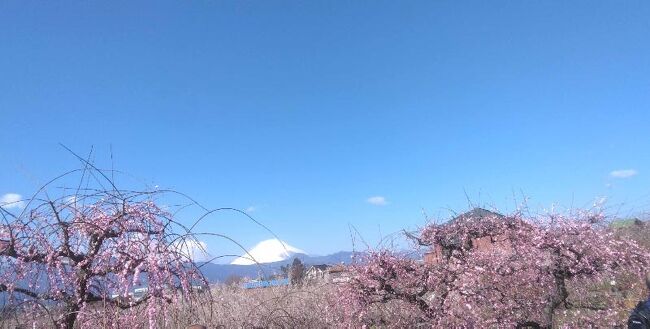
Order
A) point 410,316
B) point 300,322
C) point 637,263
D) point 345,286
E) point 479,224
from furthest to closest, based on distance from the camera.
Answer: point 479,224
point 637,263
point 345,286
point 410,316
point 300,322

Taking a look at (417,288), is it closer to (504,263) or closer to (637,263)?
(504,263)

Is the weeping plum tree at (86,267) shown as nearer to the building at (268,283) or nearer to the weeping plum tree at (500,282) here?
the building at (268,283)

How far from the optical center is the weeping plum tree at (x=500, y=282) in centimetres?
811

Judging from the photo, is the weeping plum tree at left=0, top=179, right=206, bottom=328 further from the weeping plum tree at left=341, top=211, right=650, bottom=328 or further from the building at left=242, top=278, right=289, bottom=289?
the weeping plum tree at left=341, top=211, right=650, bottom=328

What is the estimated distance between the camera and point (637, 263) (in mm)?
9547

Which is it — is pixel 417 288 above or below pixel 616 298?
above

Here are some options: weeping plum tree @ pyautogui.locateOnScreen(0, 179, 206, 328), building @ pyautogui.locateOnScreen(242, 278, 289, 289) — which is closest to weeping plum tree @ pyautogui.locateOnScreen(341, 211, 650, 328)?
building @ pyautogui.locateOnScreen(242, 278, 289, 289)

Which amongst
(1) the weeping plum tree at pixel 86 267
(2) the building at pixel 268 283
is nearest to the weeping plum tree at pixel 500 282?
(2) the building at pixel 268 283

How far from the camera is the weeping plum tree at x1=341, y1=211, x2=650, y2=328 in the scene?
811 cm

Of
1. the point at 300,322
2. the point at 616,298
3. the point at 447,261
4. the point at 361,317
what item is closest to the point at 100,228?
the point at 300,322

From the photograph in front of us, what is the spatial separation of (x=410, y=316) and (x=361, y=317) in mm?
862

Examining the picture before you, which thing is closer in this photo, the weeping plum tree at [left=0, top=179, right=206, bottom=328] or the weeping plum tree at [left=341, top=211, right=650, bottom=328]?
the weeping plum tree at [left=0, top=179, right=206, bottom=328]

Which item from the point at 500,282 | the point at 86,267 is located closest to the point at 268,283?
the point at 86,267

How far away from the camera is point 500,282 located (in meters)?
8.39
